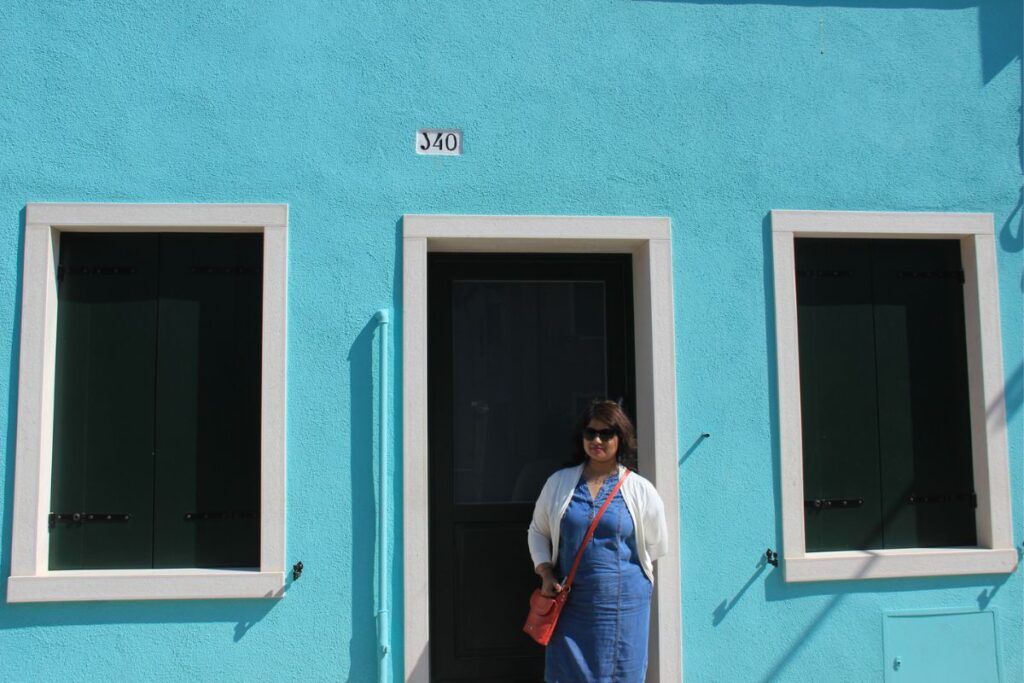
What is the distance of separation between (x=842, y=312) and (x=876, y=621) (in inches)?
61.5

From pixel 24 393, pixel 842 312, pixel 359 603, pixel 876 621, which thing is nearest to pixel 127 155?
pixel 24 393

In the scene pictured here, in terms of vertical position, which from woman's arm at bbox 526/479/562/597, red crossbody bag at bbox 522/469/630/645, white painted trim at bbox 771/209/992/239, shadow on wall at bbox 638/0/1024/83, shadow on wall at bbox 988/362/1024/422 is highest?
shadow on wall at bbox 638/0/1024/83

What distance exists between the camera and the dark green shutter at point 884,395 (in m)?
4.64

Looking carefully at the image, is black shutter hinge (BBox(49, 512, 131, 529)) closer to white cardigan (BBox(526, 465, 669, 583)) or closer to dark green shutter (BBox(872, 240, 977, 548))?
white cardigan (BBox(526, 465, 669, 583))

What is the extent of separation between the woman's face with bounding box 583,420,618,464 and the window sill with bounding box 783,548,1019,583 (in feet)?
3.92

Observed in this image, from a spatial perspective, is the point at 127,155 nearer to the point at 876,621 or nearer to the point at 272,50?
the point at 272,50

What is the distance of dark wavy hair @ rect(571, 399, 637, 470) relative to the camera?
393 centimetres

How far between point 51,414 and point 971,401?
4.58 meters

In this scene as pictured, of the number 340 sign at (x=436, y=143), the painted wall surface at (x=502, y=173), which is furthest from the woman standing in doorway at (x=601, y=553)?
the number 340 sign at (x=436, y=143)

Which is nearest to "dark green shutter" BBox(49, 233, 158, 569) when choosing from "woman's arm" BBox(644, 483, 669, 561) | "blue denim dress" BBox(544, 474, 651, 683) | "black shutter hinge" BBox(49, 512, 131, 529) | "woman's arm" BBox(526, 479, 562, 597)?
"black shutter hinge" BBox(49, 512, 131, 529)

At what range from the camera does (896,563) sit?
14.8ft

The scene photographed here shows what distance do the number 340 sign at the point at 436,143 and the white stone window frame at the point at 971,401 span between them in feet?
5.35

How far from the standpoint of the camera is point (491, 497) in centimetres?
465

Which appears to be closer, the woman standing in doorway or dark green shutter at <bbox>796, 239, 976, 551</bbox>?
the woman standing in doorway
